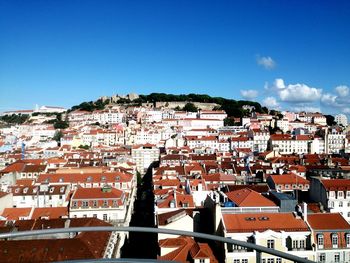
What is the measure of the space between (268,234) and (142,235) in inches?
581

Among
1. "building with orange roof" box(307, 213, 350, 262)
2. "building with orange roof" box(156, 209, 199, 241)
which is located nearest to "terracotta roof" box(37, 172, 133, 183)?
"building with orange roof" box(156, 209, 199, 241)

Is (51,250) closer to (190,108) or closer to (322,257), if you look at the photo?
(322,257)

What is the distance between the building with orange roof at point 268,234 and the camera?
16781mm

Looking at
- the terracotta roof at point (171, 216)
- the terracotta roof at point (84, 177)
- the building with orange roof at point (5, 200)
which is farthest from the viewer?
the terracotta roof at point (84, 177)

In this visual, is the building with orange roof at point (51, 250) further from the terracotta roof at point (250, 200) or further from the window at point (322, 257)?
the window at point (322, 257)

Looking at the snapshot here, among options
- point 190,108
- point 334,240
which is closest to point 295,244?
point 334,240

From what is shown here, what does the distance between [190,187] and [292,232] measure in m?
14.3

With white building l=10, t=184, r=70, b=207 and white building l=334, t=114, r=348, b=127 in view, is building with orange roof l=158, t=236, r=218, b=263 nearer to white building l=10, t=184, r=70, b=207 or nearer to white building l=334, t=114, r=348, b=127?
white building l=10, t=184, r=70, b=207

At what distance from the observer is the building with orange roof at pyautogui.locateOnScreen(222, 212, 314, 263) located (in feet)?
55.1

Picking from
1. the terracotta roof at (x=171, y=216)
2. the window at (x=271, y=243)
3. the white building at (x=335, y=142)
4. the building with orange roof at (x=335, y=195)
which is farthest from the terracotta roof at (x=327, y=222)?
the white building at (x=335, y=142)

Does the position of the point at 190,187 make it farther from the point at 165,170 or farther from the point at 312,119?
the point at 312,119

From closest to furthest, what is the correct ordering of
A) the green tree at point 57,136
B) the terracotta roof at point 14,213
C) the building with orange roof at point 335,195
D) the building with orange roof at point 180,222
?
1. the building with orange roof at point 180,222
2. the terracotta roof at point 14,213
3. the building with orange roof at point 335,195
4. the green tree at point 57,136

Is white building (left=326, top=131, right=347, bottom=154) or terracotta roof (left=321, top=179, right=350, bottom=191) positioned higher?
white building (left=326, top=131, right=347, bottom=154)

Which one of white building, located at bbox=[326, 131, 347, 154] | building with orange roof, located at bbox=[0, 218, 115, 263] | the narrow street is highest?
white building, located at bbox=[326, 131, 347, 154]
